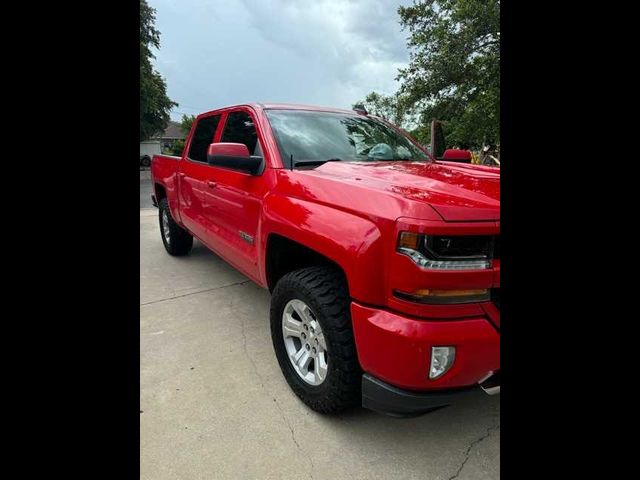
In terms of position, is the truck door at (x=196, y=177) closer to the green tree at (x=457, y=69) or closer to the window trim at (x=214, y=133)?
the window trim at (x=214, y=133)

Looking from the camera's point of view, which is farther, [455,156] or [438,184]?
[455,156]

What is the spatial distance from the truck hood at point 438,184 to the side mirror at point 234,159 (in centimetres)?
46

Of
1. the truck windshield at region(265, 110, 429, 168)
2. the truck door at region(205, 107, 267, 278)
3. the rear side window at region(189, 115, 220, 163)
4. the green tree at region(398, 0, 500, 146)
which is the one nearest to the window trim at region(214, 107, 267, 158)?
the truck door at region(205, 107, 267, 278)

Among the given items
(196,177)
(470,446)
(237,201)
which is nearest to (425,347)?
(470,446)

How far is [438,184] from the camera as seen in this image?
6.86 ft

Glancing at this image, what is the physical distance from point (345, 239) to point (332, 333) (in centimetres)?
48

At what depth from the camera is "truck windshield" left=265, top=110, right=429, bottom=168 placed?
2910 millimetres

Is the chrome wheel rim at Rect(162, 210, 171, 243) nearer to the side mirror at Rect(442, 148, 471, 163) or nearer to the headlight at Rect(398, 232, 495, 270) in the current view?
the side mirror at Rect(442, 148, 471, 163)

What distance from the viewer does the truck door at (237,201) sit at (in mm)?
2871

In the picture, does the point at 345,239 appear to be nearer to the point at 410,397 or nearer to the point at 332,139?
the point at 410,397

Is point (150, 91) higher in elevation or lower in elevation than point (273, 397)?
higher

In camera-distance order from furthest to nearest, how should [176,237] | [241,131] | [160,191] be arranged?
[160,191]
[176,237]
[241,131]
